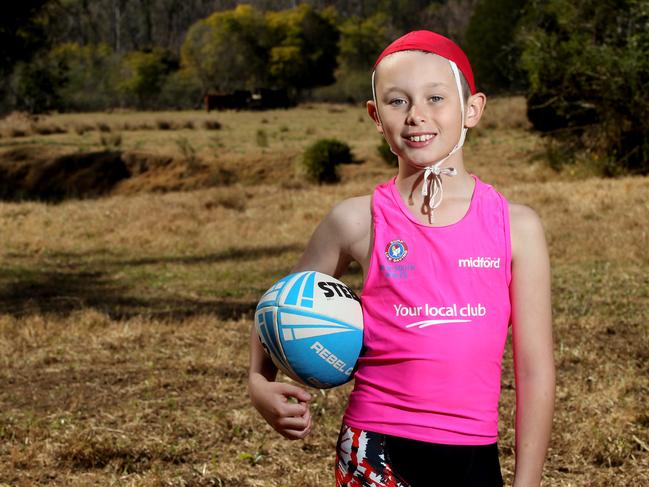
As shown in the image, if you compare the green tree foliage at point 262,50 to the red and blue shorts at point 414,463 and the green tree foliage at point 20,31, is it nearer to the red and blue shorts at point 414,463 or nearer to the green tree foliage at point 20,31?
the green tree foliage at point 20,31

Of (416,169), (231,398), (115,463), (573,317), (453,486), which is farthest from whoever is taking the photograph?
(573,317)

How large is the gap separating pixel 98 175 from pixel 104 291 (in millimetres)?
16419

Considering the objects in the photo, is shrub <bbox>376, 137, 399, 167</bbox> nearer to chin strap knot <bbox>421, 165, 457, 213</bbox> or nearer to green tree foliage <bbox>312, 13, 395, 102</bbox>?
chin strap knot <bbox>421, 165, 457, 213</bbox>

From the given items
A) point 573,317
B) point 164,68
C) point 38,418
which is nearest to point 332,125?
point 573,317

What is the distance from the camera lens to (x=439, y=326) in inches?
87.0

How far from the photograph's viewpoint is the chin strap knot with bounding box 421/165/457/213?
2285mm

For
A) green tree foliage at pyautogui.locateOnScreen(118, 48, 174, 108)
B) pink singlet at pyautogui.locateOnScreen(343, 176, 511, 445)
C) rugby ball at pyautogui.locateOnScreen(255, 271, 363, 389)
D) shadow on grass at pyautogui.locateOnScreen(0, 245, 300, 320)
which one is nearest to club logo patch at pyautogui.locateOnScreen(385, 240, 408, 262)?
pink singlet at pyautogui.locateOnScreen(343, 176, 511, 445)

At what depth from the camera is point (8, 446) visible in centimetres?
536

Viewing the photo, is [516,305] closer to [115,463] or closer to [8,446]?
[115,463]

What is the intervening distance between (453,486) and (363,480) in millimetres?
209

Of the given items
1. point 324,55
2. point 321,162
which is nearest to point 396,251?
point 321,162

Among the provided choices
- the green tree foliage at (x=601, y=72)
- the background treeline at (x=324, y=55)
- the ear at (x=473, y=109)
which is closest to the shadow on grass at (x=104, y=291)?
the ear at (x=473, y=109)

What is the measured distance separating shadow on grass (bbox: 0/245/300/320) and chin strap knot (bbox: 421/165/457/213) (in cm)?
680

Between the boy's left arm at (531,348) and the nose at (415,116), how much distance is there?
318 millimetres
